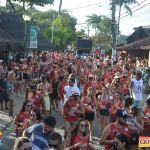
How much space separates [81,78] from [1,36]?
8.18 metres

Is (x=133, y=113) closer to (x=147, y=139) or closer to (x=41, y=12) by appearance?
(x=147, y=139)

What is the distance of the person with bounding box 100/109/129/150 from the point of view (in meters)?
8.88

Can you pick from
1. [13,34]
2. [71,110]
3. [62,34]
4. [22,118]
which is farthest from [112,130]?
[62,34]

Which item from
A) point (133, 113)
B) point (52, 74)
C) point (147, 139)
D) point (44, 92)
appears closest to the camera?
point (147, 139)

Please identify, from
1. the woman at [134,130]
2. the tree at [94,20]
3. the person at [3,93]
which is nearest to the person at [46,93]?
the person at [3,93]

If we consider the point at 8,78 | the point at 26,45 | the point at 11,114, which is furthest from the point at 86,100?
the point at 26,45

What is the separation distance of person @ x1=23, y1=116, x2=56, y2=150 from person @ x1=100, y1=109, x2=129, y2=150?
1140 mm

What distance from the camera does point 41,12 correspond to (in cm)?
12138

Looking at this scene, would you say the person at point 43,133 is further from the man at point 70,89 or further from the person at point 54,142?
the man at point 70,89

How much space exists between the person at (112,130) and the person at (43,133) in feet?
3.74

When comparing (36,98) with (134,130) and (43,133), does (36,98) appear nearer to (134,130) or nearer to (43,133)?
(134,130)

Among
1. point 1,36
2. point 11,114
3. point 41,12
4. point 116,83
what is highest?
point 41,12

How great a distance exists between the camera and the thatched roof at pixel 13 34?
27016 millimetres

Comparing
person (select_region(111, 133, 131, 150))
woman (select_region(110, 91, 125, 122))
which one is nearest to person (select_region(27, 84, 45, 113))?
woman (select_region(110, 91, 125, 122))
